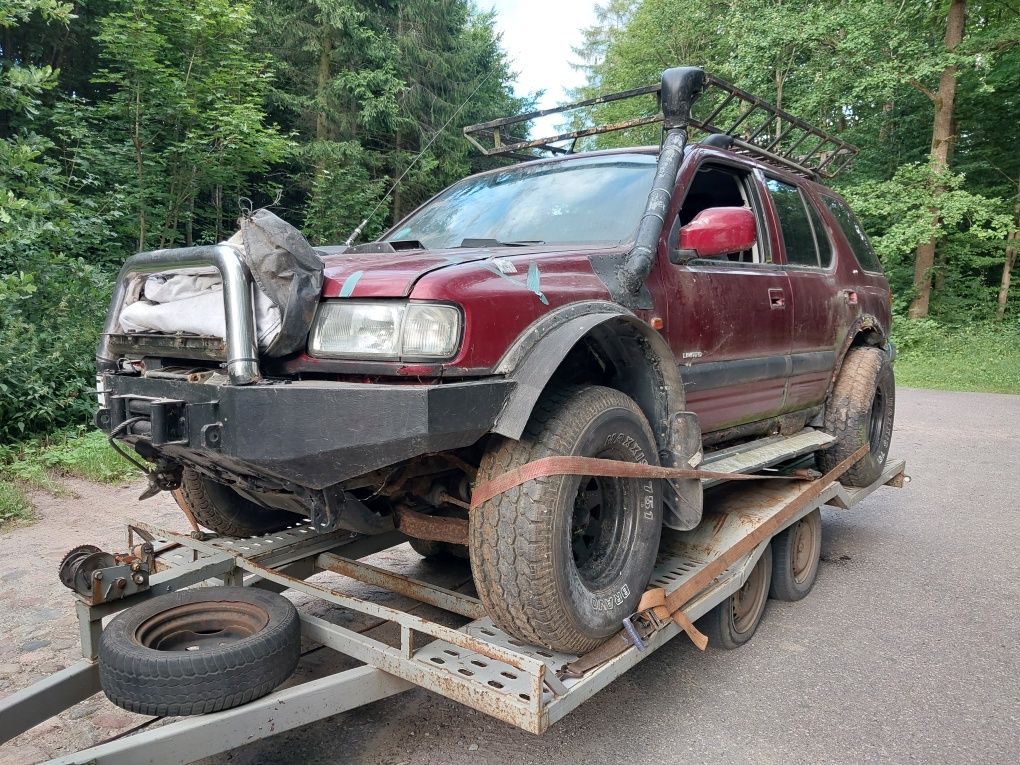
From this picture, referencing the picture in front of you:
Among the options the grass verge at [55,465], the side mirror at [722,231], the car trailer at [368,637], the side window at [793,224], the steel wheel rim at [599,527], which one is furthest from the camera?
the grass verge at [55,465]

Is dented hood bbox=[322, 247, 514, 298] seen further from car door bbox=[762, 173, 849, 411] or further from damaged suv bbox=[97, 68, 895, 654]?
car door bbox=[762, 173, 849, 411]

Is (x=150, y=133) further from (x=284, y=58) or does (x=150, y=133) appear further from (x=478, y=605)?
(x=478, y=605)

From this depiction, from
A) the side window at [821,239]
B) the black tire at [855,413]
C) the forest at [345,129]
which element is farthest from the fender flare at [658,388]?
the forest at [345,129]

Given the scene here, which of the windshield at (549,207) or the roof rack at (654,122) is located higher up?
the roof rack at (654,122)

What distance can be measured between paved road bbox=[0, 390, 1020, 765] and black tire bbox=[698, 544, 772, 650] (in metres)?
0.07

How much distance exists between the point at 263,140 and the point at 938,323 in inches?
580

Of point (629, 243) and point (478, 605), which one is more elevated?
point (629, 243)

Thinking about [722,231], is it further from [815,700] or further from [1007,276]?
[1007,276]

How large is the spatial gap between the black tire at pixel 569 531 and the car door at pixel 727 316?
68 cm

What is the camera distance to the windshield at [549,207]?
3188mm

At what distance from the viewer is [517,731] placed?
2701mm

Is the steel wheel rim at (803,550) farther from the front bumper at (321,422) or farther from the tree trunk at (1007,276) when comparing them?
the tree trunk at (1007,276)

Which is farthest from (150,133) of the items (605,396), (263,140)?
(605,396)

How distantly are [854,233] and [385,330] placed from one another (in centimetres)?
430
